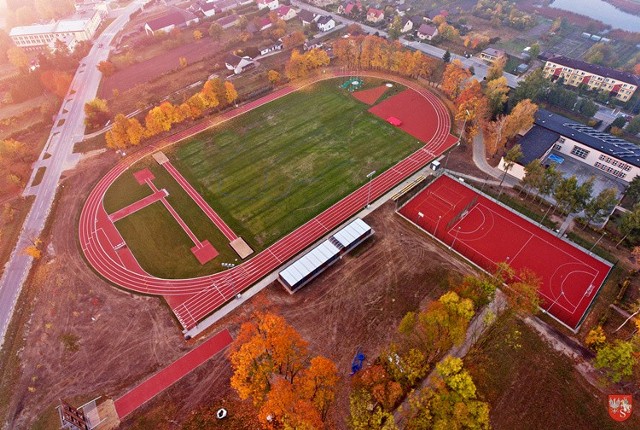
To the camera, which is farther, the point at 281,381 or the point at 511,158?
the point at 511,158

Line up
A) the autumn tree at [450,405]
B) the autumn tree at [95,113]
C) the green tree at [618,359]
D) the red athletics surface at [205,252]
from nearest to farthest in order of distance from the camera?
the autumn tree at [450,405] < the green tree at [618,359] < the red athletics surface at [205,252] < the autumn tree at [95,113]

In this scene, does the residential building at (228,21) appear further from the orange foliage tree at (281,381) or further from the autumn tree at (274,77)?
the orange foliage tree at (281,381)

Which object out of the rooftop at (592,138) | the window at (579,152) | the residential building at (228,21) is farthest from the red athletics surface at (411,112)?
the residential building at (228,21)

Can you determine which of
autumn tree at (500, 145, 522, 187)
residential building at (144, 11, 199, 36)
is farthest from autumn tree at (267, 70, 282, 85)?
residential building at (144, 11, 199, 36)

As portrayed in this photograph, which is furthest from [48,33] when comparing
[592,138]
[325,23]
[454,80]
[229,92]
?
[592,138]

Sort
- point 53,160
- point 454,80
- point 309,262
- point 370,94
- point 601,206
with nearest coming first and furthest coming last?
point 309,262 < point 601,206 < point 53,160 < point 454,80 < point 370,94

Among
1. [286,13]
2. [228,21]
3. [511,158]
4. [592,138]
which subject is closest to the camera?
[511,158]

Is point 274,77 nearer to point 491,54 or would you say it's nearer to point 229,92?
point 229,92

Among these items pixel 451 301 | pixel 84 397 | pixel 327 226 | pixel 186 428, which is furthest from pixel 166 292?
pixel 451 301
